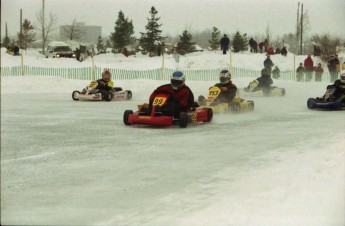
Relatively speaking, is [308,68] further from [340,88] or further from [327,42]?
[327,42]

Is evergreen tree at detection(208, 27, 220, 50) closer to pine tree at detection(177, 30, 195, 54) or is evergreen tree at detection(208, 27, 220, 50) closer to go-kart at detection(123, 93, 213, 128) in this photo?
pine tree at detection(177, 30, 195, 54)

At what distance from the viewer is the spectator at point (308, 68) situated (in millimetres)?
23734

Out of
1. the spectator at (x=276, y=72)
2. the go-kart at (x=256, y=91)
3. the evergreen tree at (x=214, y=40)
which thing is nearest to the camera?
the go-kart at (x=256, y=91)

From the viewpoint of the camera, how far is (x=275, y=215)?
3.58m

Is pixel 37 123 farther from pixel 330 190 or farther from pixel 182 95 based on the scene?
pixel 330 190

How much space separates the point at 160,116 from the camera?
8719 millimetres

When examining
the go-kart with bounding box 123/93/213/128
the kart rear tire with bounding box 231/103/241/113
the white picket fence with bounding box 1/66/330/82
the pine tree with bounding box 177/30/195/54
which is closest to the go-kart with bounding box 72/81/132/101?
the kart rear tire with bounding box 231/103/241/113

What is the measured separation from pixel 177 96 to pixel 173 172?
409 cm

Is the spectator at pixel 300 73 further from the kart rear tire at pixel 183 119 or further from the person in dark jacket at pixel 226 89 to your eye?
the kart rear tire at pixel 183 119

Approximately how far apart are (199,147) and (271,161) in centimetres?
126

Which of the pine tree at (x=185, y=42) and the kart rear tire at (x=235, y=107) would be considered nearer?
the kart rear tire at (x=235, y=107)

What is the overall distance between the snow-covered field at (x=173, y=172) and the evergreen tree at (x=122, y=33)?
1148 inches

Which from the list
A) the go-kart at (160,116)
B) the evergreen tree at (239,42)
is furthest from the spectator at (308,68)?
the go-kart at (160,116)

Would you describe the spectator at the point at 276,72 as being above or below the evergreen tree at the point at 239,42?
below
